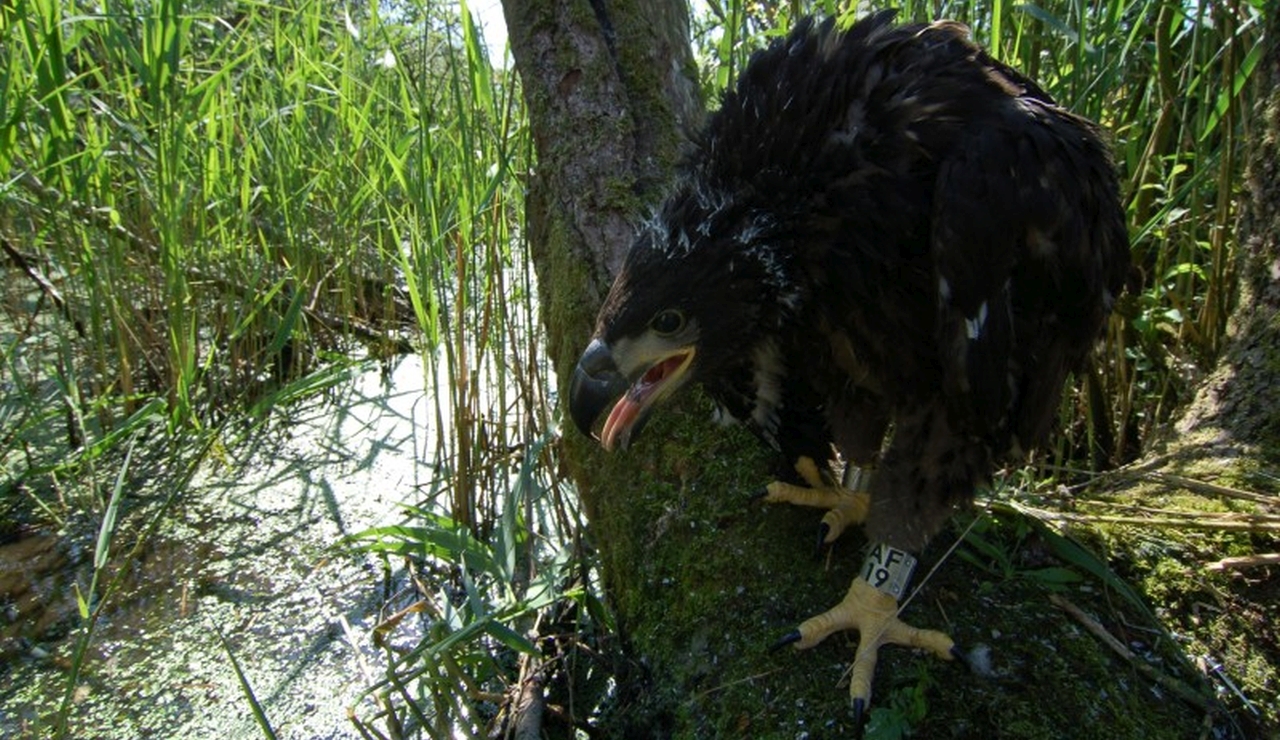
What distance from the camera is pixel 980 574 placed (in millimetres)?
1914

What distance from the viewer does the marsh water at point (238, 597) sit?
2.37m

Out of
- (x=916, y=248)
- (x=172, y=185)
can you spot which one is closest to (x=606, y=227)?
(x=916, y=248)

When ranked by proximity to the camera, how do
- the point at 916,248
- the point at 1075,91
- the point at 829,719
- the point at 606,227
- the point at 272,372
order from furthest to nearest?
the point at 272,372 < the point at 1075,91 < the point at 606,227 < the point at 916,248 < the point at 829,719

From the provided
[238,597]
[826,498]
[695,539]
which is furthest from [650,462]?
[238,597]

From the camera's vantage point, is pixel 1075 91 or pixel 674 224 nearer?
pixel 674 224

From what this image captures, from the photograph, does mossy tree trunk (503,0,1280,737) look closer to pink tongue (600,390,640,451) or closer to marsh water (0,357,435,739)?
pink tongue (600,390,640,451)

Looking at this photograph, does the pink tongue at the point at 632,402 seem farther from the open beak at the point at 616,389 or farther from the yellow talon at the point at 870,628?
the yellow talon at the point at 870,628

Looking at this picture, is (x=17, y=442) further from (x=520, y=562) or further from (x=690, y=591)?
(x=690, y=591)

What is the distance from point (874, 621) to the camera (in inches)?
67.5

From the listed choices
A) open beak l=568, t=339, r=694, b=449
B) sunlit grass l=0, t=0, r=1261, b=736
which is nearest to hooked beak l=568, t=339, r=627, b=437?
open beak l=568, t=339, r=694, b=449

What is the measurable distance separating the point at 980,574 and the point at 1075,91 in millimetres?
1342

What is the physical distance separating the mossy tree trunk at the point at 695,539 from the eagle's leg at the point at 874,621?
3cm

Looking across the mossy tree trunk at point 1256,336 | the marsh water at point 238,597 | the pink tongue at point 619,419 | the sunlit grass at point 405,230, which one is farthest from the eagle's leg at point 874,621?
the mossy tree trunk at point 1256,336

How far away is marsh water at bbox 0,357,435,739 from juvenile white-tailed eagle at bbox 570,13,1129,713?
943mm
